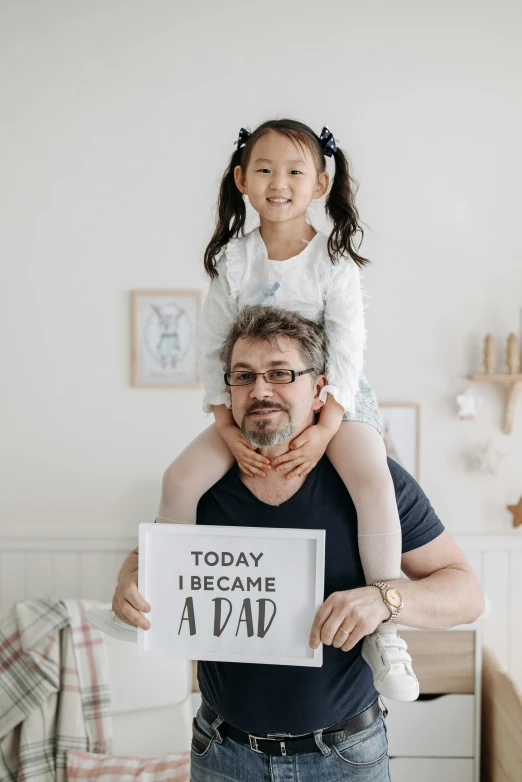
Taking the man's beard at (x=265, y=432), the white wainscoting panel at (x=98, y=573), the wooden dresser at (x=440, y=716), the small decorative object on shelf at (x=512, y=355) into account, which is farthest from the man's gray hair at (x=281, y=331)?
the white wainscoting panel at (x=98, y=573)

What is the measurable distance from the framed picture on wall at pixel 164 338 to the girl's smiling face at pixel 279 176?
4.89 feet

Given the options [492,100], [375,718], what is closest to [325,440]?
[375,718]

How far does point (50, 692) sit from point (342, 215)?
166cm

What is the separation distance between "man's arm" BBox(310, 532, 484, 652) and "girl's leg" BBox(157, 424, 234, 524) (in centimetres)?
33

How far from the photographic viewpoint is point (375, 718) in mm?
1409

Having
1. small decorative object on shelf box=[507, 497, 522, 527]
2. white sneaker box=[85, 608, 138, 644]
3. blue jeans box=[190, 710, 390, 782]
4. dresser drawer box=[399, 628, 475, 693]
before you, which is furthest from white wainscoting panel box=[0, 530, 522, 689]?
blue jeans box=[190, 710, 390, 782]

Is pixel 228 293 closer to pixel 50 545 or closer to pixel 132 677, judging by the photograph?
pixel 132 677

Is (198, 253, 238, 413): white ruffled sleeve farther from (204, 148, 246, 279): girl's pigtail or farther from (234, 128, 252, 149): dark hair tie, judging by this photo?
(234, 128, 252, 149): dark hair tie

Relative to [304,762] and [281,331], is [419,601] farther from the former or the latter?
[281,331]

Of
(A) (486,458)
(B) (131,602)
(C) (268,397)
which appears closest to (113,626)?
(B) (131,602)

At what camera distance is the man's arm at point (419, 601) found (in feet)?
4.02

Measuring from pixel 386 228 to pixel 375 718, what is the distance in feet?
6.45

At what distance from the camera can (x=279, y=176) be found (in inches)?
56.1

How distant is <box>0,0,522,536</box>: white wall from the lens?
9.40ft
